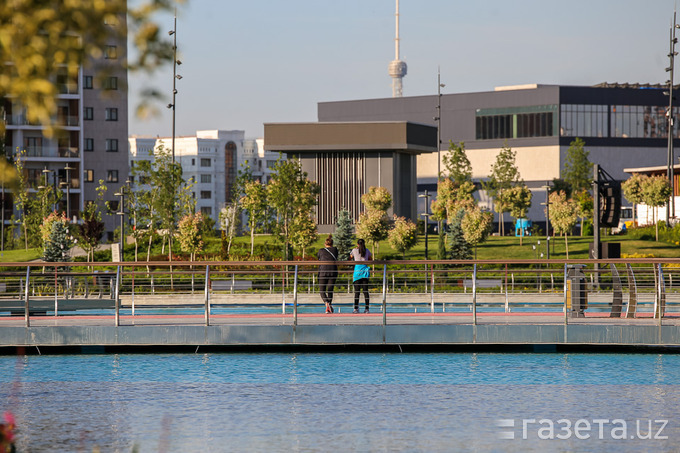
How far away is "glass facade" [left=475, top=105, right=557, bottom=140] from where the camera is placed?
10381 cm

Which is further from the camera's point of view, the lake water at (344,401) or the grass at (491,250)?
the grass at (491,250)

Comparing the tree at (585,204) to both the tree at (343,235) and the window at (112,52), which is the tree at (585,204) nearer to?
the tree at (343,235)

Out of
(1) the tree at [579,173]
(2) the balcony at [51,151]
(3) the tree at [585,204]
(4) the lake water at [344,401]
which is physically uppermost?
(2) the balcony at [51,151]

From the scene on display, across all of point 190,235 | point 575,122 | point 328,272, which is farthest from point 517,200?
point 328,272

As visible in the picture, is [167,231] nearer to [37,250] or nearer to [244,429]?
[37,250]

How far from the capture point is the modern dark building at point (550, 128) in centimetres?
10312

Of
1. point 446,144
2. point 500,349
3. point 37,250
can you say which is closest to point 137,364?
point 500,349

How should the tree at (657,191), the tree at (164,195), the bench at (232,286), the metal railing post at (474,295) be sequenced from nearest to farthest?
1. the metal railing post at (474,295)
2. the bench at (232,286)
3. the tree at (164,195)
4. the tree at (657,191)

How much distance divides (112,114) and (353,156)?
113 ft

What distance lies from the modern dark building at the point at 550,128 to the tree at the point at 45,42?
97.7 meters

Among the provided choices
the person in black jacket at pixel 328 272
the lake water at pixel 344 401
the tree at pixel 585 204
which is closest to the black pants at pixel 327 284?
the person in black jacket at pixel 328 272

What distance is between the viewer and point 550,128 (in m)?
104

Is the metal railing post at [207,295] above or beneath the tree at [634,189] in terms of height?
beneath

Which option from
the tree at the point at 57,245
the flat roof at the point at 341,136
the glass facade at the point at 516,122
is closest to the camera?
the tree at the point at 57,245
